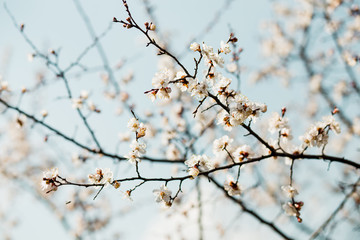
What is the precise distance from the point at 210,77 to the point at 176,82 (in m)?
0.25

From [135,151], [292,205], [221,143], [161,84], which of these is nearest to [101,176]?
[135,151]

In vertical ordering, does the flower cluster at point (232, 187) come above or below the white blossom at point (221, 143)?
below

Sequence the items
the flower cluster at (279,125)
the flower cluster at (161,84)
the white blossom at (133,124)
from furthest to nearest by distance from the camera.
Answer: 1. the flower cluster at (279,125)
2. the white blossom at (133,124)
3. the flower cluster at (161,84)

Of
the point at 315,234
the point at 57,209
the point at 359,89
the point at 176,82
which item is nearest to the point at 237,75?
the point at 176,82

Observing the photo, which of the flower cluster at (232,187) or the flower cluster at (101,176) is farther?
the flower cluster at (232,187)

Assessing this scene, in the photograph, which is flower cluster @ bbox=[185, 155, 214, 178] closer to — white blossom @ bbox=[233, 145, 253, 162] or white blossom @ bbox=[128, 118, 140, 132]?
white blossom @ bbox=[233, 145, 253, 162]

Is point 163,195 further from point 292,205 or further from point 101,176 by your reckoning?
point 292,205

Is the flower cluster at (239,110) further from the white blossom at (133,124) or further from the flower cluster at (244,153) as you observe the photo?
the white blossom at (133,124)

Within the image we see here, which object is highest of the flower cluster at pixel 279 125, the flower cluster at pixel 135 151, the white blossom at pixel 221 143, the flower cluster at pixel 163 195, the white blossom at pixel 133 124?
the flower cluster at pixel 279 125

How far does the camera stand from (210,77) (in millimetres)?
1893

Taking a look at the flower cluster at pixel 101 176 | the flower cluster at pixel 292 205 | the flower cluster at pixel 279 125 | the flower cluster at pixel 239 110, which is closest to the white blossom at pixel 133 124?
the flower cluster at pixel 101 176

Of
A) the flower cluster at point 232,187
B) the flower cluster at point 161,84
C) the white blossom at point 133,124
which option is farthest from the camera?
the flower cluster at point 232,187

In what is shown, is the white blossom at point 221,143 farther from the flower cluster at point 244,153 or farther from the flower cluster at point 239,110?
the flower cluster at point 239,110

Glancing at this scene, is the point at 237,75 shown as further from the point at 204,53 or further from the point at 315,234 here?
the point at 315,234
